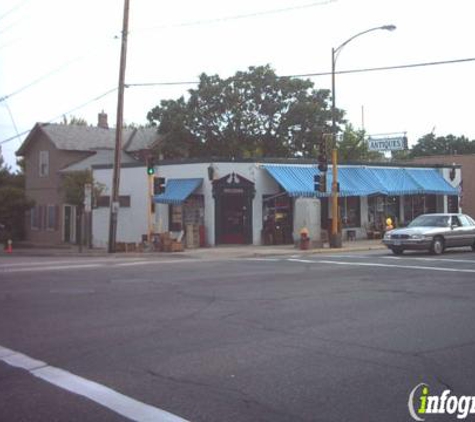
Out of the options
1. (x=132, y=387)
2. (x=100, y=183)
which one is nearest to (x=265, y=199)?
(x=100, y=183)

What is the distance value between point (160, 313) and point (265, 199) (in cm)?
2078

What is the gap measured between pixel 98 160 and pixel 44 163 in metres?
4.11

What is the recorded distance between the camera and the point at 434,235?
22578mm

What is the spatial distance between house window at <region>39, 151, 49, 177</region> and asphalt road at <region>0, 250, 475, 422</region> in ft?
90.9

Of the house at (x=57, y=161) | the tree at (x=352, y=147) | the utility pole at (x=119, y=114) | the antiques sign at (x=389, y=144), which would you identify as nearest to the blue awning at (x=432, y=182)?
the antiques sign at (x=389, y=144)

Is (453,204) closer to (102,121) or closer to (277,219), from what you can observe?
(277,219)

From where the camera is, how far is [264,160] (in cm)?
3092

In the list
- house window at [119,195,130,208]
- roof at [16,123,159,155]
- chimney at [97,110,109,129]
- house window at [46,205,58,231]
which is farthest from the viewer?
chimney at [97,110,109,129]

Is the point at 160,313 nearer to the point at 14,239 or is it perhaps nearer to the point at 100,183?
the point at 100,183

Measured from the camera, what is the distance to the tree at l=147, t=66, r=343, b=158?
48281 mm

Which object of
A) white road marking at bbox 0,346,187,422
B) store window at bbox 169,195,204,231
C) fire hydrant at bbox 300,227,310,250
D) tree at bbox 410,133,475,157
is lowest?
white road marking at bbox 0,346,187,422

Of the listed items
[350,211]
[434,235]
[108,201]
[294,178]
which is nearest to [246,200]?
[294,178]

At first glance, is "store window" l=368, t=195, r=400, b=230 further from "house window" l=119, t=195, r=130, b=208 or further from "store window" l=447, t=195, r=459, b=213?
"house window" l=119, t=195, r=130, b=208

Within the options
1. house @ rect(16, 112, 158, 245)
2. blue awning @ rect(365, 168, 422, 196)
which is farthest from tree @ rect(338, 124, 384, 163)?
house @ rect(16, 112, 158, 245)
